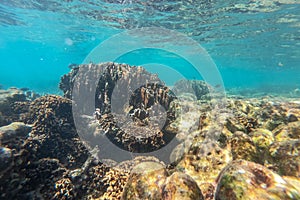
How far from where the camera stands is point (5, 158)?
12.7ft

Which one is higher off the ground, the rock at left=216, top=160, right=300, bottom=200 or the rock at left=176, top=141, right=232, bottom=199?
the rock at left=216, top=160, right=300, bottom=200

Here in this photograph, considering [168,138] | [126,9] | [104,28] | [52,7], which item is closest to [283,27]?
[126,9]

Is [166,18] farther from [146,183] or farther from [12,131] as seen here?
[146,183]

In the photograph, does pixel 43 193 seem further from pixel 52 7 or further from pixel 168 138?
pixel 52 7

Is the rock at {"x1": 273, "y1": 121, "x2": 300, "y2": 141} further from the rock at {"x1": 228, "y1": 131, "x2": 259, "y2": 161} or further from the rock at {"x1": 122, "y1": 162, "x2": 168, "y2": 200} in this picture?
the rock at {"x1": 122, "y1": 162, "x2": 168, "y2": 200}

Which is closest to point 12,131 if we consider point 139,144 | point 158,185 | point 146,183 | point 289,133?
point 139,144

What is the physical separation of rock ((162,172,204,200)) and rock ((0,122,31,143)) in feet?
14.4

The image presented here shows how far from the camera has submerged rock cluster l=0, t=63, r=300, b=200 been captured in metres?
2.38

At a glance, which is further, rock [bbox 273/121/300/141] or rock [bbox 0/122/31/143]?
rock [bbox 0/122/31/143]

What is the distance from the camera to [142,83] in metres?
8.73

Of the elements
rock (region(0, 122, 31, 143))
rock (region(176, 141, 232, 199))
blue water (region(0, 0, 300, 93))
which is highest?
blue water (region(0, 0, 300, 93))

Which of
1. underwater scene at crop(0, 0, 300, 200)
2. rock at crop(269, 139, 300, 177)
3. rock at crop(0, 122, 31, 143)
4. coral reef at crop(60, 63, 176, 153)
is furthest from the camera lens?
coral reef at crop(60, 63, 176, 153)

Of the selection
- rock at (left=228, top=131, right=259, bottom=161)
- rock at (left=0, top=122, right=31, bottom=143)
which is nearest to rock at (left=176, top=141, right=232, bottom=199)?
rock at (left=228, top=131, right=259, bottom=161)

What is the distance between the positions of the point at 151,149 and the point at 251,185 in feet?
13.1
